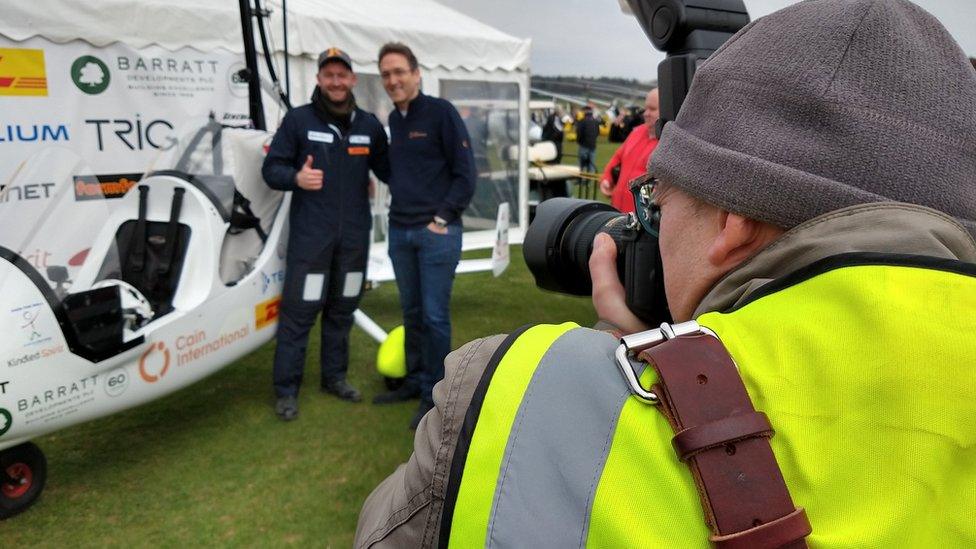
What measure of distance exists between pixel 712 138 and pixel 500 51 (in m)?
6.05

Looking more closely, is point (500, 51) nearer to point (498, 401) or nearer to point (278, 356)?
point (278, 356)

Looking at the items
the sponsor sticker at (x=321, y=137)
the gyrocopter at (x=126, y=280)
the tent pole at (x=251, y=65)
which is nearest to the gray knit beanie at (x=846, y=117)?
the gyrocopter at (x=126, y=280)

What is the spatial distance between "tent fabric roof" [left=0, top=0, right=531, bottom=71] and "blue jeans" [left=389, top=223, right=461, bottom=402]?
6.66 ft

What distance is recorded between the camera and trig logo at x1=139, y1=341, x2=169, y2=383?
2723 millimetres

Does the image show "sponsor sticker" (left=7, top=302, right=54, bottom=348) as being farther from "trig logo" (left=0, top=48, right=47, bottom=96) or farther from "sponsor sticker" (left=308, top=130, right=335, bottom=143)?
"trig logo" (left=0, top=48, right=47, bottom=96)

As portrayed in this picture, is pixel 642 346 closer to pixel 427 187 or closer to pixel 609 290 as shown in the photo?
pixel 609 290

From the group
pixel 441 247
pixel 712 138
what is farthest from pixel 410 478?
pixel 441 247

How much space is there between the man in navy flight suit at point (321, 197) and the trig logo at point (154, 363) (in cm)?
78

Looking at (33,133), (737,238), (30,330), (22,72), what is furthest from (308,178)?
(737,238)

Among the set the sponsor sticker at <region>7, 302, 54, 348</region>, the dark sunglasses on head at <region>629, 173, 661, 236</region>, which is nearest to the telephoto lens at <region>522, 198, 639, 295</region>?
the dark sunglasses on head at <region>629, 173, 661, 236</region>

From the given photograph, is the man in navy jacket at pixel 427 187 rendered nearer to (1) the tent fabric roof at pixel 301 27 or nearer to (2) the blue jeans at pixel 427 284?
(2) the blue jeans at pixel 427 284

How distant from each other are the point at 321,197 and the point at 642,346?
3110mm

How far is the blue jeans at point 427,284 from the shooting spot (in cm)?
351

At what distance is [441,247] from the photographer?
350cm
